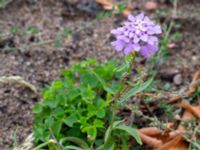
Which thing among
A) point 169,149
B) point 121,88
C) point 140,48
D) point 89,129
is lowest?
point 169,149

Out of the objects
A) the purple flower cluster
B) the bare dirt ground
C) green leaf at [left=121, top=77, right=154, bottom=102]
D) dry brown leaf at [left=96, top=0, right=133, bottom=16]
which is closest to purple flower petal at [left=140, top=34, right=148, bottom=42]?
the purple flower cluster

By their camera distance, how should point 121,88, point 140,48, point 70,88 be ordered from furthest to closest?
point 70,88, point 121,88, point 140,48

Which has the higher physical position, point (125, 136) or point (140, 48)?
point (140, 48)

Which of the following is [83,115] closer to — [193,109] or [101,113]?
[101,113]

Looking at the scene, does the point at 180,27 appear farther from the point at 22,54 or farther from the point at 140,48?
the point at 140,48

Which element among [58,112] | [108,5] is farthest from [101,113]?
[108,5]

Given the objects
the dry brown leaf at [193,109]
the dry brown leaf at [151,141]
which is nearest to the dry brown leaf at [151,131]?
the dry brown leaf at [151,141]

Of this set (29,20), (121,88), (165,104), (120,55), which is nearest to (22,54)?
(29,20)
